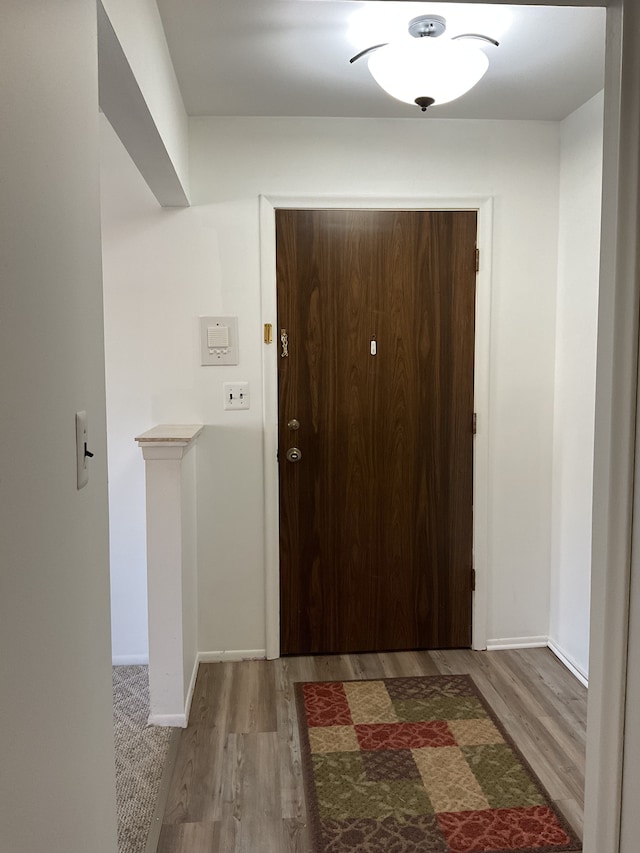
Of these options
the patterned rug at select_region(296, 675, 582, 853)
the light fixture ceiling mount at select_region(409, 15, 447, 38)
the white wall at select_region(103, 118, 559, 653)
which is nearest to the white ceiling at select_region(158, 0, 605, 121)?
the light fixture ceiling mount at select_region(409, 15, 447, 38)

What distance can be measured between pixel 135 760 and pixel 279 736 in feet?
1.66

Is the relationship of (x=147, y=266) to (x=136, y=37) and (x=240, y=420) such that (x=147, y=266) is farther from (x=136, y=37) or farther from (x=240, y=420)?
(x=136, y=37)

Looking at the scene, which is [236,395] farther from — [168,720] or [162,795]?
[162,795]

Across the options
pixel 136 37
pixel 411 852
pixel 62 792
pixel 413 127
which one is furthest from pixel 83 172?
pixel 413 127

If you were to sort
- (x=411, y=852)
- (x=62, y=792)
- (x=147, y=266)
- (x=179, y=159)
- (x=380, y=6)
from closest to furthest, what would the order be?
1. (x=62, y=792)
2. (x=411, y=852)
3. (x=380, y=6)
4. (x=179, y=159)
5. (x=147, y=266)

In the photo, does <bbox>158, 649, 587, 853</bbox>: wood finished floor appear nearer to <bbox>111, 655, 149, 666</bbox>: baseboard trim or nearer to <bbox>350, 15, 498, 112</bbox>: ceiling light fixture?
<bbox>111, 655, 149, 666</bbox>: baseboard trim

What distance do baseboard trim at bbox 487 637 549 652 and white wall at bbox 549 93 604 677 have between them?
0.20ft

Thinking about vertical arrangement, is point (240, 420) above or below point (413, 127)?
below

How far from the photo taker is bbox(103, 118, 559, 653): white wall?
291 cm

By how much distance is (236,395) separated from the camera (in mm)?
2973

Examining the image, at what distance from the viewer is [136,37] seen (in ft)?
5.20

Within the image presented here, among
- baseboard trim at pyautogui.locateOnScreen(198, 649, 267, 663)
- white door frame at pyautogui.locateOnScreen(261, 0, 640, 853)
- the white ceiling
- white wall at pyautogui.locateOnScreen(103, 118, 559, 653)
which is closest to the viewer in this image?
white door frame at pyautogui.locateOnScreen(261, 0, 640, 853)

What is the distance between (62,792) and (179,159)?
220 cm

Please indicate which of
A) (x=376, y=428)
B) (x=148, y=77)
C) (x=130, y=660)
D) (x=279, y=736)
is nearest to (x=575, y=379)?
(x=376, y=428)
